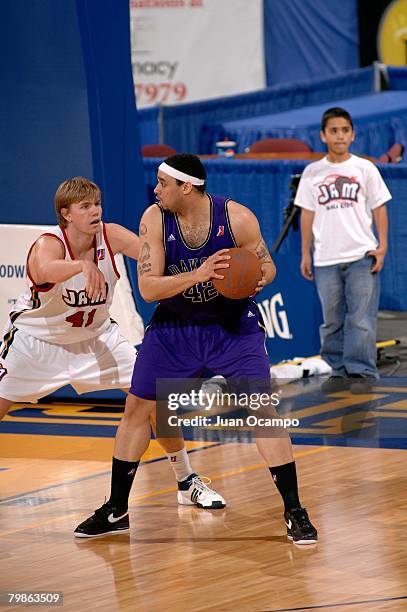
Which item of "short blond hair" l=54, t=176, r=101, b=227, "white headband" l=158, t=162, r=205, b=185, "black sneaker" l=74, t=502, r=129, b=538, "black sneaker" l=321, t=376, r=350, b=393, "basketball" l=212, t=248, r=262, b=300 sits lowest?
"black sneaker" l=321, t=376, r=350, b=393

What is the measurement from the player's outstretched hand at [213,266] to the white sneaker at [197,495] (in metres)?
1.49

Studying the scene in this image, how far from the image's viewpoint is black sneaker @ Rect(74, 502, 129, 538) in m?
7.31

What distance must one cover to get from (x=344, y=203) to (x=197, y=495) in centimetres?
417

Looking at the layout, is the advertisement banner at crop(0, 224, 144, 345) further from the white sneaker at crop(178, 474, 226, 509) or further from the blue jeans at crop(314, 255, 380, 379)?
the white sneaker at crop(178, 474, 226, 509)

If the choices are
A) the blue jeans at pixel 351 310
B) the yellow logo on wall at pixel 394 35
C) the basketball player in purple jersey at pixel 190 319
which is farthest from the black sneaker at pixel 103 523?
the yellow logo on wall at pixel 394 35

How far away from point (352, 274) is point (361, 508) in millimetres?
4012

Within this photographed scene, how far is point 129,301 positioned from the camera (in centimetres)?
1095

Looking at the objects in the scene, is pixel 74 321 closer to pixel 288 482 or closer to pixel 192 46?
pixel 288 482

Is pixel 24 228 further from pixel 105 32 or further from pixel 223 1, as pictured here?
pixel 223 1

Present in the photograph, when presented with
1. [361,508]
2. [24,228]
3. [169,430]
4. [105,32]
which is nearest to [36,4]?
[105,32]

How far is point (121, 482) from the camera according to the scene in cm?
740

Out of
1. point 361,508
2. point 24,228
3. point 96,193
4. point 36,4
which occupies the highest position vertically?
point 36,4

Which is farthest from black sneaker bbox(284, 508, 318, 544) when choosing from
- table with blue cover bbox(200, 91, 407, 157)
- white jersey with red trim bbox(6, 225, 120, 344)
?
table with blue cover bbox(200, 91, 407, 157)

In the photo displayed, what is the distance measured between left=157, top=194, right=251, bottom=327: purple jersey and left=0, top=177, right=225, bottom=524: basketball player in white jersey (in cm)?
51
